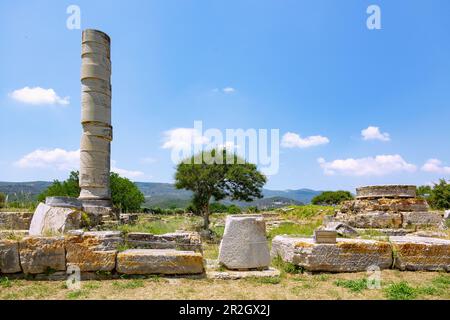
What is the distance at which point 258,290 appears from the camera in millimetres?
5305

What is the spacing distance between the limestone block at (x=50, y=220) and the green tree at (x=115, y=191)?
93.4ft

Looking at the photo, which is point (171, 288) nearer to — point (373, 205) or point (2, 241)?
point (2, 241)

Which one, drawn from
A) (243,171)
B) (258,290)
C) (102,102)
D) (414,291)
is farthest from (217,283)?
(243,171)

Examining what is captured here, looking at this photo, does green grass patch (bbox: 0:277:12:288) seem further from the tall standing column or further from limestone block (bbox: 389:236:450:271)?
the tall standing column

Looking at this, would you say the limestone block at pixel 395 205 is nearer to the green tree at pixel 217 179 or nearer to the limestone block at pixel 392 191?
the limestone block at pixel 392 191

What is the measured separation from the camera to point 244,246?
6.43 meters

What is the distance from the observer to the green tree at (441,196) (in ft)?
95.0

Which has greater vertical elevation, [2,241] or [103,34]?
[103,34]

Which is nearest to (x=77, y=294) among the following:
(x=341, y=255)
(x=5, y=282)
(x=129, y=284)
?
(x=129, y=284)

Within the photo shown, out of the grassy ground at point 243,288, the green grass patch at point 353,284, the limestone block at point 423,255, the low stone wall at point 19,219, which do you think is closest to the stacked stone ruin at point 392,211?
the limestone block at point 423,255

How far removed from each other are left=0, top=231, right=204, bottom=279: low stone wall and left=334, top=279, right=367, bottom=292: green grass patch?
8.14ft

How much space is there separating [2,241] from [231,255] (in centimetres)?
404

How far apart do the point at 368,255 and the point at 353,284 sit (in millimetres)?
1246

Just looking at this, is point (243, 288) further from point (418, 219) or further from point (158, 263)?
point (418, 219)
